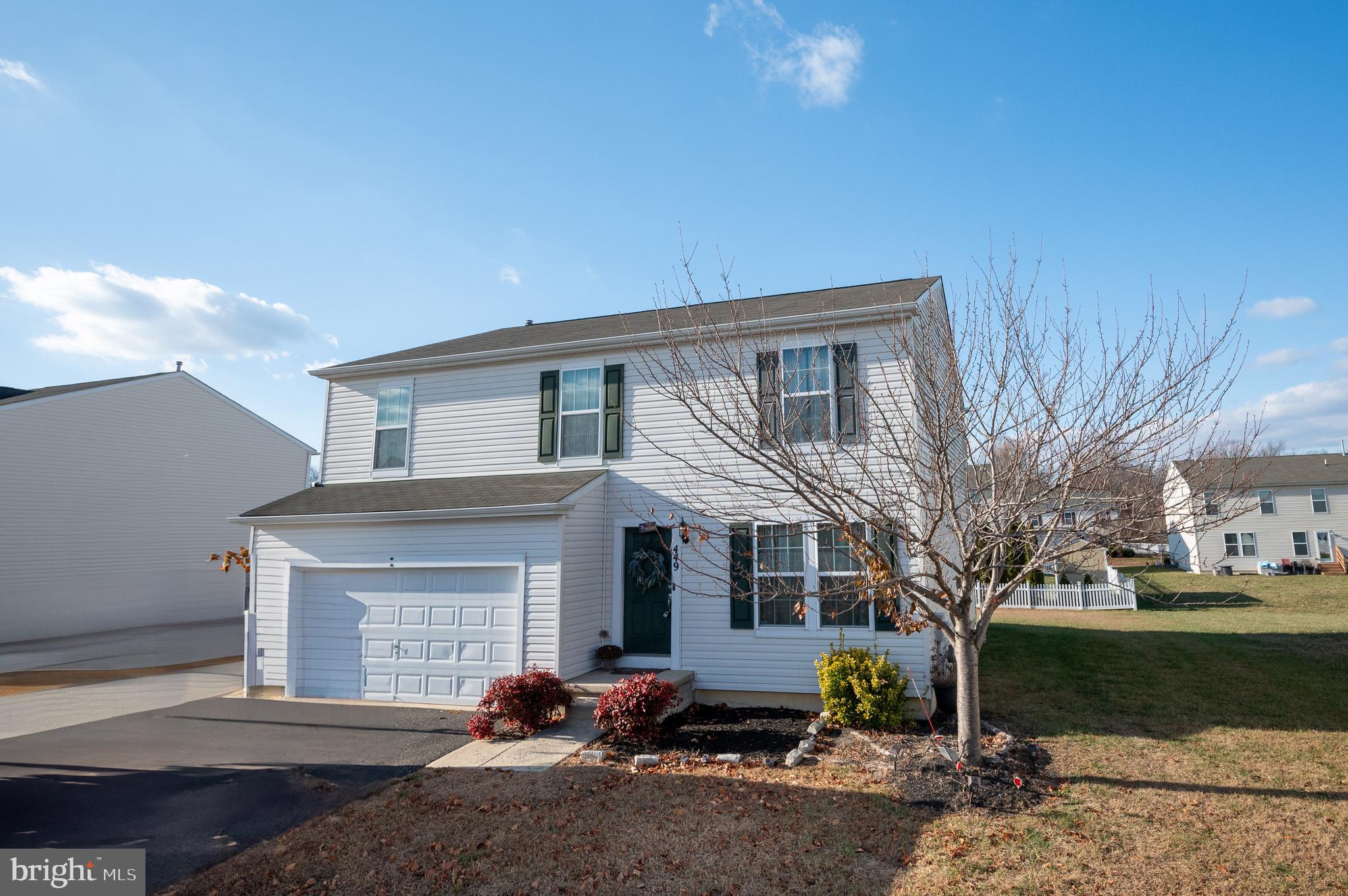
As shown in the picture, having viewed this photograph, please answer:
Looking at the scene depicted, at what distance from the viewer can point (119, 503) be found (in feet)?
68.3

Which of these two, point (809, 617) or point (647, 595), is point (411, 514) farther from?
point (809, 617)

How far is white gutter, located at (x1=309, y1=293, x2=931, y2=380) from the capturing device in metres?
10.4

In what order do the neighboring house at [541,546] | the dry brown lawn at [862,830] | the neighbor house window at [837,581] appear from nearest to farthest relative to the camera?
the dry brown lawn at [862,830] < the neighbor house window at [837,581] < the neighboring house at [541,546]

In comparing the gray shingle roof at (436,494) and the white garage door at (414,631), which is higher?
the gray shingle roof at (436,494)

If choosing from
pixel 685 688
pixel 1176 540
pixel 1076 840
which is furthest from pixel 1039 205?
pixel 1176 540

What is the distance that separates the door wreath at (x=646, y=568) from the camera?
11.5 meters

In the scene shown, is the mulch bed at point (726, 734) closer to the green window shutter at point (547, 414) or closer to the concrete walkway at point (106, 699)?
the green window shutter at point (547, 414)

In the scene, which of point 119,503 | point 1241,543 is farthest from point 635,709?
point 1241,543

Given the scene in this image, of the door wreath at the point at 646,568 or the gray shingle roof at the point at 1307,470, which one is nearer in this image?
the door wreath at the point at 646,568

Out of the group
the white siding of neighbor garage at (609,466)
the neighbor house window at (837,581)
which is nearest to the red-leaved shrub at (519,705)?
the white siding of neighbor garage at (609,466)

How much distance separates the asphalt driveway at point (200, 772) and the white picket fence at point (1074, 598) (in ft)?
67.8

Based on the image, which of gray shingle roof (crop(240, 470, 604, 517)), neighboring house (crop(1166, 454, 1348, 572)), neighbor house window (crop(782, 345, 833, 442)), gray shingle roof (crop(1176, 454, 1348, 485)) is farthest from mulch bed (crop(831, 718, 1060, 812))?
neighboring house (crop(1166, 454, 1348, 572))

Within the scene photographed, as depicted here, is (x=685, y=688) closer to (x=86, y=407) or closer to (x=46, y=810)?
(x=46, y=810)

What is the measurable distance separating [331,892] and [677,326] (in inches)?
355
